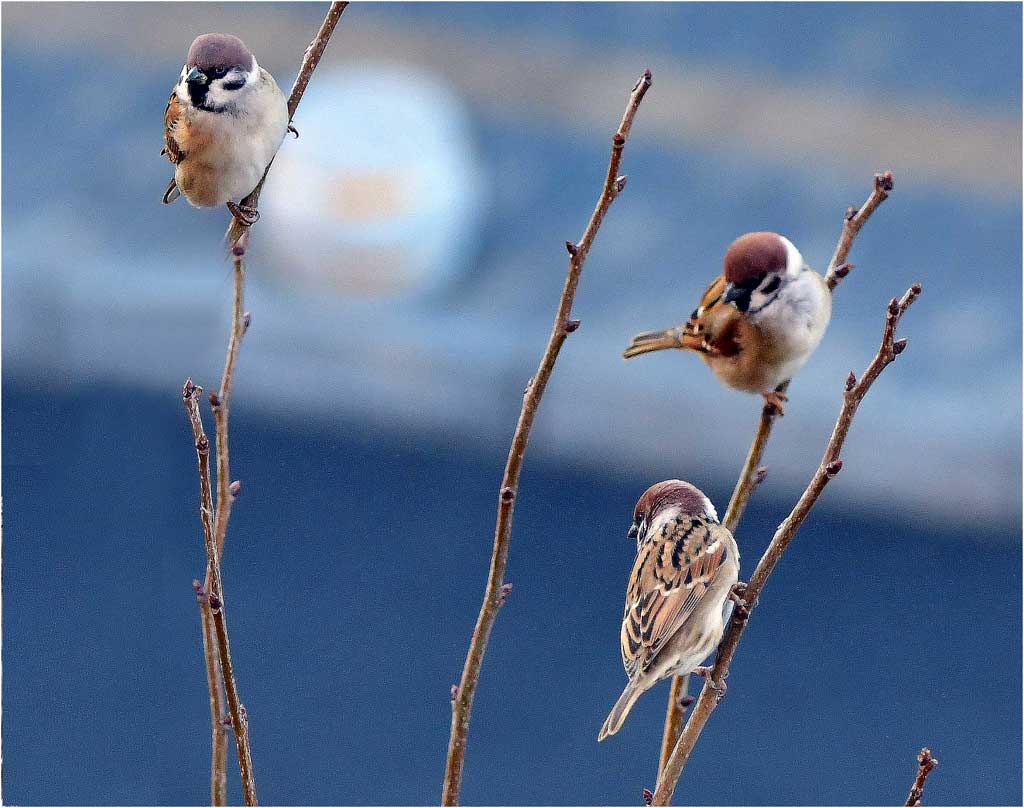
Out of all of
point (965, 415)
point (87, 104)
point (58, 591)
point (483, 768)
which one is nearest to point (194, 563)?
point (58, 591)

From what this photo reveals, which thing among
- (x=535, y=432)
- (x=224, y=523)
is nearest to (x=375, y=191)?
(x=535, y=432)

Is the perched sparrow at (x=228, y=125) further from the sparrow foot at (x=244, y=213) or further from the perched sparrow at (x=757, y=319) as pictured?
the perched sparrow at (x=757, y=319)

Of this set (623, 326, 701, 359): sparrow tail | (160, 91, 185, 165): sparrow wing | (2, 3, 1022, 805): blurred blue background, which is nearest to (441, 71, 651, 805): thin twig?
(623, 326, 701, 359): sparrow tail

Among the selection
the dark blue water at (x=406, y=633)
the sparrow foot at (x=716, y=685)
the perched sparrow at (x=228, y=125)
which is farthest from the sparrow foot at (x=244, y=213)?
the dark blue water at (x=406, y=633)

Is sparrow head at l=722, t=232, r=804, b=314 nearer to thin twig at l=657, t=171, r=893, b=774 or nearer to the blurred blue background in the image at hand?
thin twig at l=657, t=171, r=893, b=774

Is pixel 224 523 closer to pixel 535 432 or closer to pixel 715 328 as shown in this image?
pixel 715 328

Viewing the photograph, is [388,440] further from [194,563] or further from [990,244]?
[990,244]
